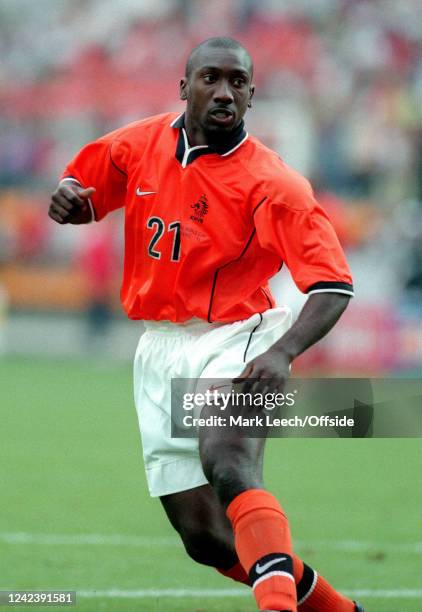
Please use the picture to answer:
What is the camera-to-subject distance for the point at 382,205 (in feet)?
72.3

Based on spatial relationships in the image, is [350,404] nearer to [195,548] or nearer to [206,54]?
[195,548]

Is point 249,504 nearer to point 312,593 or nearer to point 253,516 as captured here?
point 253,516

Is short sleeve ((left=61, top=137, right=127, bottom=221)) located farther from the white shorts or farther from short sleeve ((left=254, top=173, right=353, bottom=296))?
short sleeve ((left=254, top=173, right=353, bottom=296))

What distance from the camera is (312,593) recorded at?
202 inches

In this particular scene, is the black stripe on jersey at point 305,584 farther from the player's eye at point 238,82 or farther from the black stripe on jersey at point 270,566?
the player's eye at point 238,82

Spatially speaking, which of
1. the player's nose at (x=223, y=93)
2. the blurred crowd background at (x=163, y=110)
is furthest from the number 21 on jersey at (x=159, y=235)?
the blurred crowd background at (x=163, y=110)

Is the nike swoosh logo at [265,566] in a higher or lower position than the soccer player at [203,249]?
lower

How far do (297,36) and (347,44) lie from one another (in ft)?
3.33

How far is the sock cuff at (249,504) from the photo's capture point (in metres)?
4.41

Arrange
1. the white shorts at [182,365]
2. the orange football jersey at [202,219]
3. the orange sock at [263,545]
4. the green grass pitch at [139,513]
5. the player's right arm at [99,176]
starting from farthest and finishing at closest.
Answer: the green grass pitch at [139,513] → the player's right arm at [99,176] → the white shorts at [182,365] → the orange football jersey at [202,219] → the orange sock at [263,545]

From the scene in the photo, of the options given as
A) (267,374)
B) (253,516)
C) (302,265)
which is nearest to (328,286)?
(302,265)

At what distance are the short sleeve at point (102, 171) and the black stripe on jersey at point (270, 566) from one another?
182 centimetres

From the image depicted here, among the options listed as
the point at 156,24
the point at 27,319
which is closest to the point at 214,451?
the point at 27,319

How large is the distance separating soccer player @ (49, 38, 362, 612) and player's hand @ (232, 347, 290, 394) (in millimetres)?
311
